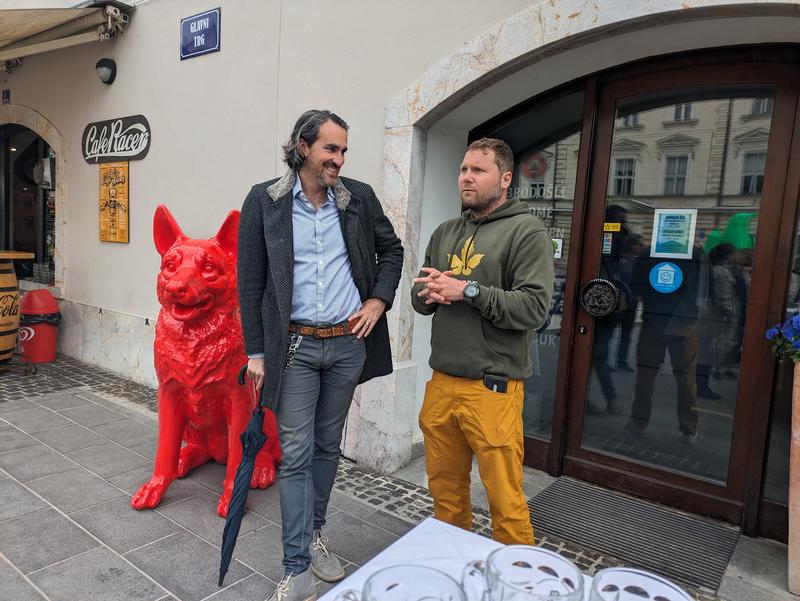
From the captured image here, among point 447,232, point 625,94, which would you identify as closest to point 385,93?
point 625,94

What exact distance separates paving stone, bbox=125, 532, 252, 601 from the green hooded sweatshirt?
1.39 metres

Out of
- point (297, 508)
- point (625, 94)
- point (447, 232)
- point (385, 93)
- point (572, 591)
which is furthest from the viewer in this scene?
point (385, 93)

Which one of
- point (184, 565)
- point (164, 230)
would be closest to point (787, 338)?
point (184, 565)

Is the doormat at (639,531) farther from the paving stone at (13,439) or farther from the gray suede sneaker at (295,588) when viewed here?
the paving stone at (13,439)

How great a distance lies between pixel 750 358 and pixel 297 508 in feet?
8.29

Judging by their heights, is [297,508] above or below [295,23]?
below

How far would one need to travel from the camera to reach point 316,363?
2.34 m

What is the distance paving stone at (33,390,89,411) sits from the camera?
4.97 m

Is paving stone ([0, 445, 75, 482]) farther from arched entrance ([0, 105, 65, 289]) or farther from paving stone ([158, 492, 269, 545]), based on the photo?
arched entrance ([0, 105, 65, 289])

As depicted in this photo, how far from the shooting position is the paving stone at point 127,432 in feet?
14.0

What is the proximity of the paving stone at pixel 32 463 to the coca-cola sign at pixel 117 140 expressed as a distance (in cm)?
310

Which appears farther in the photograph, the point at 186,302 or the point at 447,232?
the point at 186,302

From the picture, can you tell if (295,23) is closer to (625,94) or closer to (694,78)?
(625,94)

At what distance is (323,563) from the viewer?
261cm
